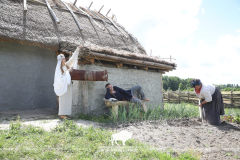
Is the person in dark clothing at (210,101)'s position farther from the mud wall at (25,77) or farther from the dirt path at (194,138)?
the mud wall at (25,77)

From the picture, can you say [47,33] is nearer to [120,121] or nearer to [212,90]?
[120,121]

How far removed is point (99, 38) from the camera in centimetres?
776

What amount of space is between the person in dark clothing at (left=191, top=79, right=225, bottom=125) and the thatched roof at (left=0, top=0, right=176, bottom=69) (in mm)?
2064

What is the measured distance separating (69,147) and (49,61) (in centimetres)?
506

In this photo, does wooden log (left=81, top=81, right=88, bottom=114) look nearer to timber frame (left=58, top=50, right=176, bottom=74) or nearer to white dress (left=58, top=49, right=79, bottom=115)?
white dress (left=58, top=49, right=79, bottom=115)

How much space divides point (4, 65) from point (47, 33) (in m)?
1.74

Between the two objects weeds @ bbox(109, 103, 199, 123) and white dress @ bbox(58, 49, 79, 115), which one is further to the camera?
white dress @ bbox(58, 49, 79, 115)

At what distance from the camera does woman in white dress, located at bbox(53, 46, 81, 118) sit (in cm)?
458

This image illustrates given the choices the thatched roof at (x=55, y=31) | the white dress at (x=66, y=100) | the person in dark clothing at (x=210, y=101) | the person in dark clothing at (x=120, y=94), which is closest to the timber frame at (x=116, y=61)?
the thatched roof at (x=55, y=31)

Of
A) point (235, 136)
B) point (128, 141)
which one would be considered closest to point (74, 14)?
point (128, 141)

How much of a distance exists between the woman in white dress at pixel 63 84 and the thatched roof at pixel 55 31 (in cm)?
74

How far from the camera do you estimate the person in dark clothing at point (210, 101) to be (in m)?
4.56

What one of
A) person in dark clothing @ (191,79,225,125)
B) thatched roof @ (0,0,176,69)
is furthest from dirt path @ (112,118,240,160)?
thatched roof @ (0,0,176,69)

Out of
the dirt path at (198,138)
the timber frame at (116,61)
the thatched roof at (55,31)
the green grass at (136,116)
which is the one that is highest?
the thatched roof at (55,31)
